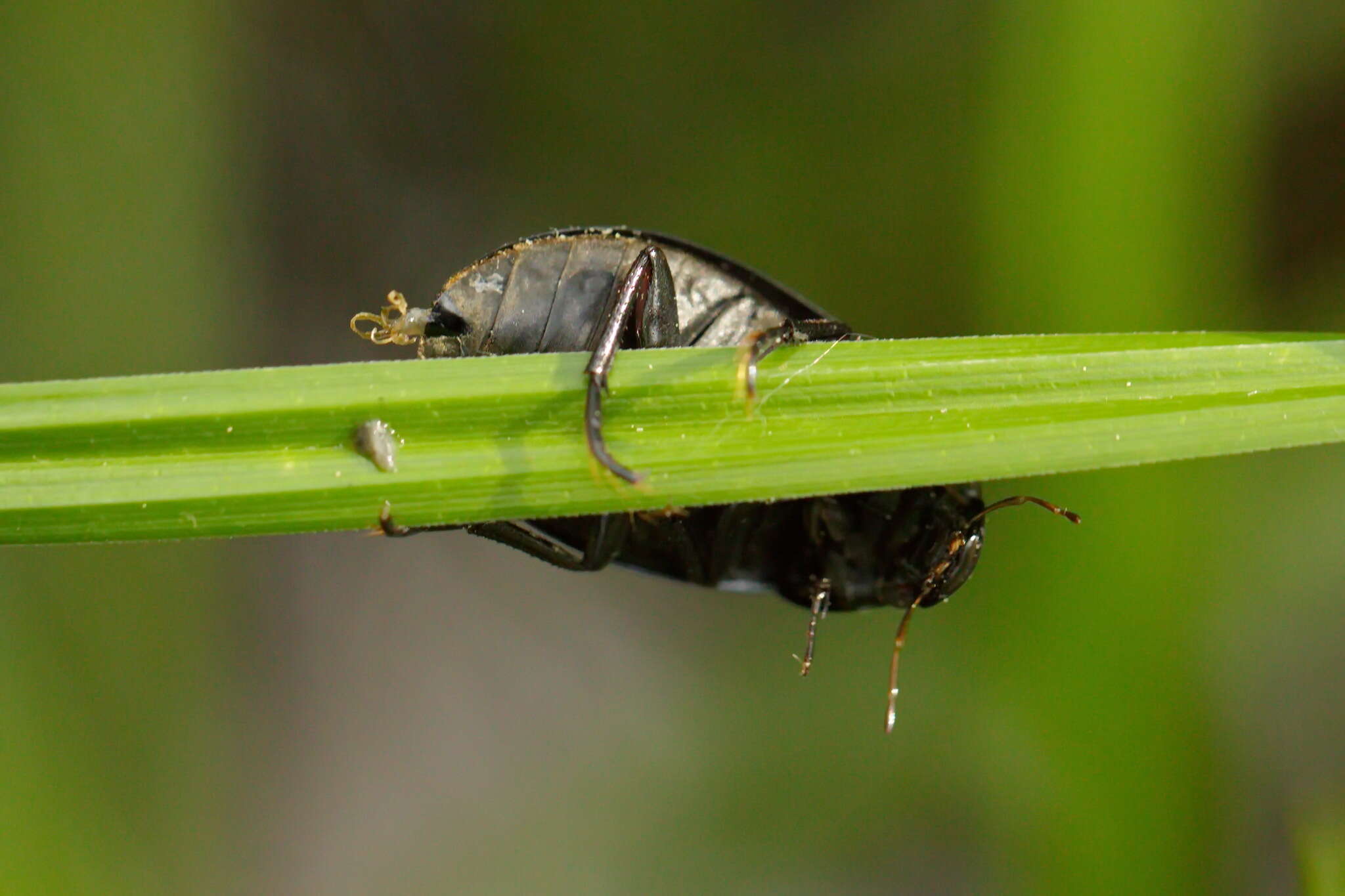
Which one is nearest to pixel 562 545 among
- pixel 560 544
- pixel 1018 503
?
pixel 560 544

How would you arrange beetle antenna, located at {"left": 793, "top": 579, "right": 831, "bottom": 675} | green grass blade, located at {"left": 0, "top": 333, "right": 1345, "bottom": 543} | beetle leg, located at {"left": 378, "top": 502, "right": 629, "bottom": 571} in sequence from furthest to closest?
beetle antenna, located at {"left": 793, "top": 579, "right": 831, "bottom": 675} < beetle leg, located at {"left": 378, "top": 502, "right": 629, "bottom": 571} < green grass blade, located at {"left": 0, "top": 333, "right": 1345, "bottom": 543}

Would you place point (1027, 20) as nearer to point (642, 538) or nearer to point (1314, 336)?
point (1314, 336)

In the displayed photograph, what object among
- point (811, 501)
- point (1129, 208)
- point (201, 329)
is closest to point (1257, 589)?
point (1129, 208)

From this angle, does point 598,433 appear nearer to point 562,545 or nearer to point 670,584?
point 562,545

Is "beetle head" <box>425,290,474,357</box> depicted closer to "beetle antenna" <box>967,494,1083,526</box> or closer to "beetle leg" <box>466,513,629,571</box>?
"beetle leg" <box>466,513,629,571</box>

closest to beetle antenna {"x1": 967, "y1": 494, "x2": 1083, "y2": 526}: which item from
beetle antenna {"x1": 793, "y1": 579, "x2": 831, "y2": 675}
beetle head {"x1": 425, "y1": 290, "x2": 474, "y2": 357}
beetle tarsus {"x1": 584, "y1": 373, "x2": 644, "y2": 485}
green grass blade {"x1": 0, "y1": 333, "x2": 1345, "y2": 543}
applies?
beetle antenna {"x1": 793, "y1": 579, "x2": 831, "y2": 675}

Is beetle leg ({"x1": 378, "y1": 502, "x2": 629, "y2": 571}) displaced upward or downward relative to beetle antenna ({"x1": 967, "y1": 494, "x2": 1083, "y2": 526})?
downward

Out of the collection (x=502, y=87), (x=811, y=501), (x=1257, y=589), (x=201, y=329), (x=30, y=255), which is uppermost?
(x=502, y=87)

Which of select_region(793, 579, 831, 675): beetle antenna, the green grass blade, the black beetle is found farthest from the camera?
select_region(793, 579, 831, 675): beetle antenna

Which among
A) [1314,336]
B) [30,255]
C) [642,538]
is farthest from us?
[30,255]
